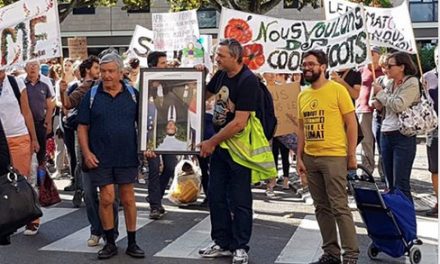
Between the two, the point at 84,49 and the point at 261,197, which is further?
the point at 84,49

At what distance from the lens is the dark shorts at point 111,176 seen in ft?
22.6

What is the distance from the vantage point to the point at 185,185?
9781mm

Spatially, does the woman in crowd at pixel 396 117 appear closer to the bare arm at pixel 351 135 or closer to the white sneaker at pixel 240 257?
the bare arm at pixel 351 135

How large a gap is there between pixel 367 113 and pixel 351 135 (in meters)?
4.81

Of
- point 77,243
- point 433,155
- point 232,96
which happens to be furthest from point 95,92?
point 433,155

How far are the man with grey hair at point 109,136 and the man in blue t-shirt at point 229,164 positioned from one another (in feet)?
2.27

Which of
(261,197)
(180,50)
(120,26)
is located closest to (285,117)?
(261,197)

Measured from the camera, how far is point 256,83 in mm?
6684

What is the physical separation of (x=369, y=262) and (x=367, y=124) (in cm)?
457

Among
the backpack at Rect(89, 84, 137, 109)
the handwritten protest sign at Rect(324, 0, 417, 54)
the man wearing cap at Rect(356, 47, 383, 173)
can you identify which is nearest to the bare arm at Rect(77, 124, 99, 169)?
the backpack at Rect(89, 84, 137, 109)

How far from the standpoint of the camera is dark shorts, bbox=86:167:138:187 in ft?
22.6

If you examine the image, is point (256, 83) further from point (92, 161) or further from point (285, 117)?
point (285, 117)

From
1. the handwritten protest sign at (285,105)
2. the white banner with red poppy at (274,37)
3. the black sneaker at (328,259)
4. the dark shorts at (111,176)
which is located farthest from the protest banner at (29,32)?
the black sneaker at (328,259)

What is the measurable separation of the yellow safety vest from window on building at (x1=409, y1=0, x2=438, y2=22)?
132ft
